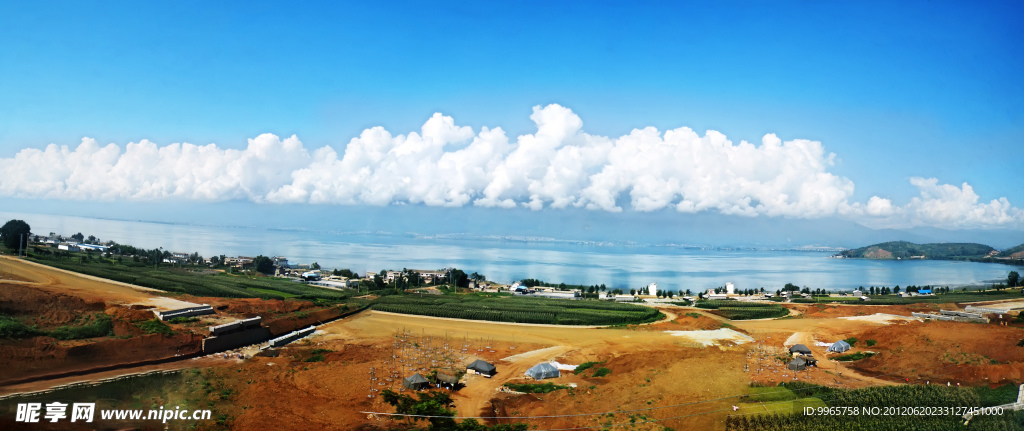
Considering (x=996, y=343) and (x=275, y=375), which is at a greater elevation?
(x=996, y=343)

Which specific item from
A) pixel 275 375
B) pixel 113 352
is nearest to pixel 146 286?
pixel 113 352

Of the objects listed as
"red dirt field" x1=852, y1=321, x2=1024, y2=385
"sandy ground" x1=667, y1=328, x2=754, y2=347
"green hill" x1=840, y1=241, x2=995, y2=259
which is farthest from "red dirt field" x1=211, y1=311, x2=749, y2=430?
"green hill" x1=840, y1=241, x2=995, y2=259

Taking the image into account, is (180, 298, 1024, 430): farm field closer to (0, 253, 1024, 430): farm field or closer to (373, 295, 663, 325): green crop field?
(0, 253, 1024, 430): farm field

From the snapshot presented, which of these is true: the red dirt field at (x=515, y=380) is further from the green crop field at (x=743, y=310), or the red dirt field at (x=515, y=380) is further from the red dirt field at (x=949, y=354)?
the green crop field at (x=743, y=310)

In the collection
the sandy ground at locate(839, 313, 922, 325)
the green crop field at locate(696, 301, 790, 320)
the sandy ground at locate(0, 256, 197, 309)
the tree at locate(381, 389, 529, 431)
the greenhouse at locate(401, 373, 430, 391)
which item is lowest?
the tree at locate(381, 389, 529, 431)

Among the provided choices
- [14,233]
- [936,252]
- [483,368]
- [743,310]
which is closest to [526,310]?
[483,368]

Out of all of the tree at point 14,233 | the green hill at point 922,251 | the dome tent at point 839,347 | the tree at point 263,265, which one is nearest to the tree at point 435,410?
the dome tent at point 839,347

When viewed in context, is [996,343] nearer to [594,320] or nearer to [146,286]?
[594,320]
